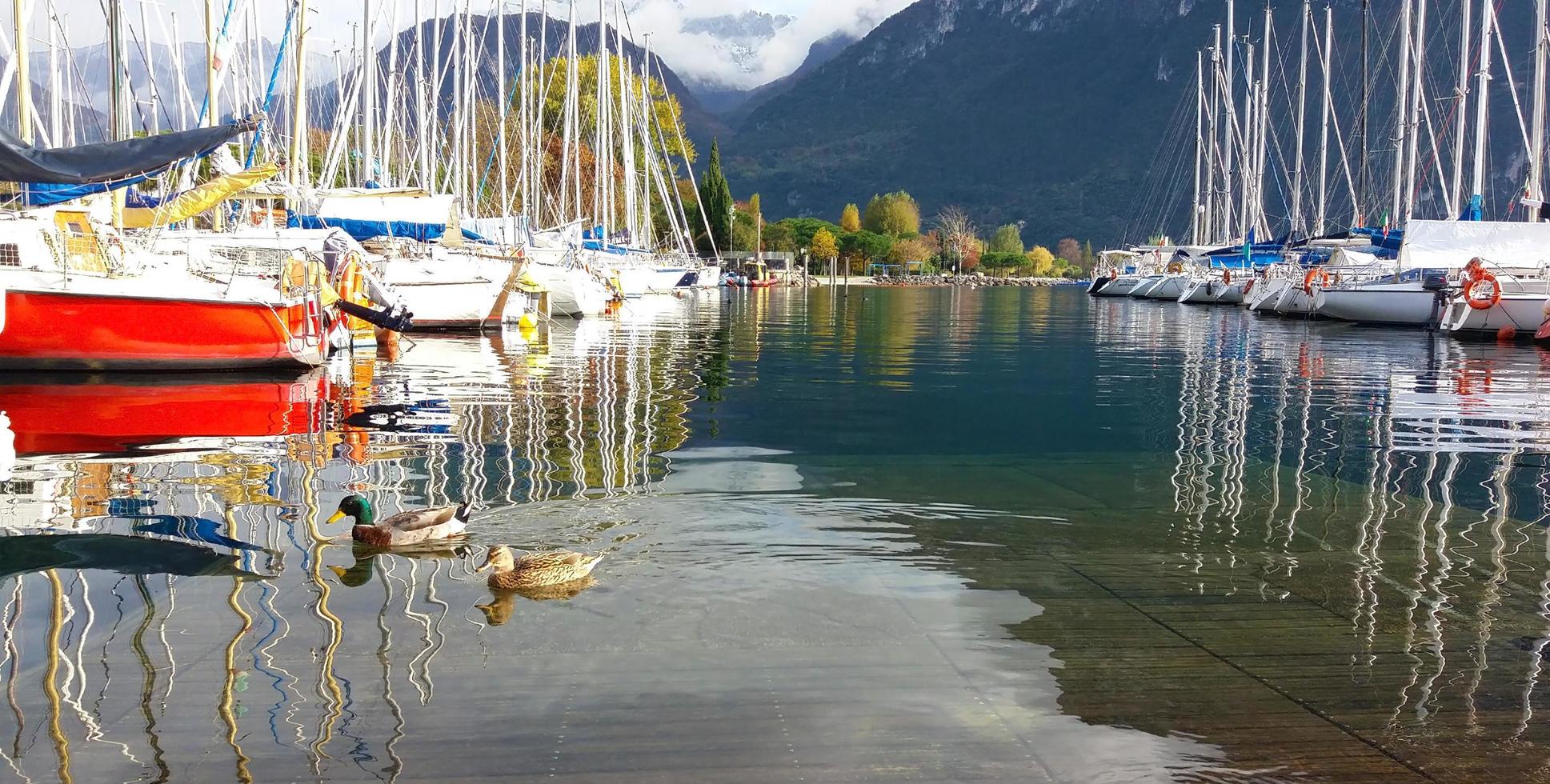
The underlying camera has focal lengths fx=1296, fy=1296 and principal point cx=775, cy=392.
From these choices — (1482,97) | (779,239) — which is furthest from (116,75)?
(779,239)

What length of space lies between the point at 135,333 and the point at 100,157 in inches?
133

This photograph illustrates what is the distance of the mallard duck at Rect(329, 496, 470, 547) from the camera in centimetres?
861

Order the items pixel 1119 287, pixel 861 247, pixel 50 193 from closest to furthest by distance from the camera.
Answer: pixel 50 193 → pixel 1119 287 → pixel 861 247

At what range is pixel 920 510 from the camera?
10.3 metres

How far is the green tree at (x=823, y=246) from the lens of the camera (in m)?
172

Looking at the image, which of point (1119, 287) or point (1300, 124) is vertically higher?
point (1300, 124)

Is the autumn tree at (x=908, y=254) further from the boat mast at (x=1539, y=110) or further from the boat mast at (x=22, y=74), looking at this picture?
the boat mast at (x=22, y=74)

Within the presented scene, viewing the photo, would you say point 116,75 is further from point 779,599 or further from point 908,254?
point 908,254

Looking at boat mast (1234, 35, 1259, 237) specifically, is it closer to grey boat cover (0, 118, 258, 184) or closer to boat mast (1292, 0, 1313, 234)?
boat mast (1292, 0, 1313, 234)

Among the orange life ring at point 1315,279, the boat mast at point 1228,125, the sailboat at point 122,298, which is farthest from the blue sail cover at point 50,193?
the boat mast at point 1228,125

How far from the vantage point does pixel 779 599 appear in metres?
7.58

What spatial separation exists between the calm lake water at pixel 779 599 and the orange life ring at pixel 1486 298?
20.3 m

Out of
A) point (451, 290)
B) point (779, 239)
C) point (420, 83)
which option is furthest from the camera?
point (779, 239)

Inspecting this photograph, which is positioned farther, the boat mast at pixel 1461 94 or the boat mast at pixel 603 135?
the boat mast at pixel 603 135
